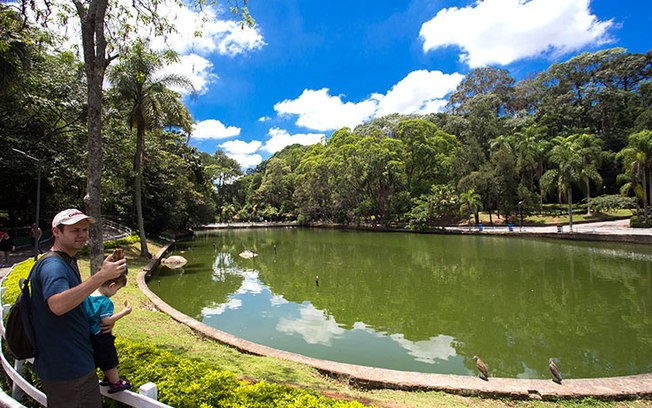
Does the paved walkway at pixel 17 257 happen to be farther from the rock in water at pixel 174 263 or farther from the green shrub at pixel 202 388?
the green shrub at pixel 202 388

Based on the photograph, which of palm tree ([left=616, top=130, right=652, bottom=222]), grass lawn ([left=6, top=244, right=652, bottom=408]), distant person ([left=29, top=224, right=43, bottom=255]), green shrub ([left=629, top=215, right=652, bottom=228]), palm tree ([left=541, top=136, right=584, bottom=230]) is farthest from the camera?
palm tree ([left=541, top=136, right=584, bottom=230])

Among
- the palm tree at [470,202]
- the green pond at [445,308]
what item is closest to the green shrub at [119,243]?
the green pond at [445,308]

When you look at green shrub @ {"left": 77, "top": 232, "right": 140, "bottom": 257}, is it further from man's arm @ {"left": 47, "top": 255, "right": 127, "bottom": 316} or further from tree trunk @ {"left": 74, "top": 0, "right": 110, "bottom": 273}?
man's arm @ {"left": 47, "top": 255, "right": 127, "bottom": 316}

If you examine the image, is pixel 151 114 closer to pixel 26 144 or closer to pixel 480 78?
pixel 26 144

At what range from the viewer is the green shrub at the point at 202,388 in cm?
276

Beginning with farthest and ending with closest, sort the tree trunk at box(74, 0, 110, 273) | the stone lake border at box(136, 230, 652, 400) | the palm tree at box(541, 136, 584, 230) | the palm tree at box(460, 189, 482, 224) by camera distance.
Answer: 1. the palm tree at box(460, 189, 482, 224)
2. the palm tree at box(541, 136, 584, 230)
3. the tree trunk at box(74, 0, 110, 273)
4. the stone lake border at box(136, 230, 652, 400)

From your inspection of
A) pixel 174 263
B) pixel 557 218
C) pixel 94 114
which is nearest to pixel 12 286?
pixel 94 114

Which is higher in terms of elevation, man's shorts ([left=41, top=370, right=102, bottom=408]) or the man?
the man

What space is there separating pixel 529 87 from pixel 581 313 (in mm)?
62199

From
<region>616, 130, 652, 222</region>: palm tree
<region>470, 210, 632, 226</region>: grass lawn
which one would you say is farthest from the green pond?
<region>470, 210, 632, 226</region>: grass lawn

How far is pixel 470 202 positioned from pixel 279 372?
35.6m

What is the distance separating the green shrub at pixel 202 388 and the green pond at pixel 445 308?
4.74 metres

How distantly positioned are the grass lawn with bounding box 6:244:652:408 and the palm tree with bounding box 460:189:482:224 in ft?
112

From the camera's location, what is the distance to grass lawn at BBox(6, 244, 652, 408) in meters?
4.87
